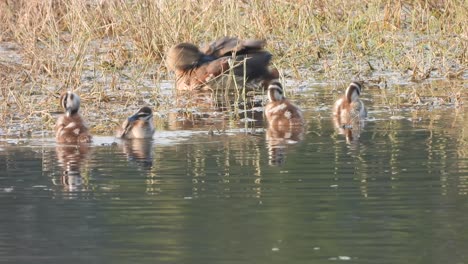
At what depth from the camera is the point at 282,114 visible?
12.1 meters

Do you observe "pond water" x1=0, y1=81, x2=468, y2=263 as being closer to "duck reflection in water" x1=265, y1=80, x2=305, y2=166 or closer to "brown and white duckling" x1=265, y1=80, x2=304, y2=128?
"duck reflection in water" x1=265, y1=80, x2=305, y2=166

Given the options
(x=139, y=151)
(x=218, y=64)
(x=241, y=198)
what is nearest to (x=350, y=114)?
(x=139, y=151)

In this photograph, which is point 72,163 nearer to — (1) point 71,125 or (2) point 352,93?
(1) point 71,125

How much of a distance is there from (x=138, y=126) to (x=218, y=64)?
4.27 metres

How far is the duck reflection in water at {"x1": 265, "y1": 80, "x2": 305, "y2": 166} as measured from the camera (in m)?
11.0

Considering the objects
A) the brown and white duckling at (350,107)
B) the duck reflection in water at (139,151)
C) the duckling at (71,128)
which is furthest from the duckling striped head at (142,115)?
the brown and white duckling at (350,107)

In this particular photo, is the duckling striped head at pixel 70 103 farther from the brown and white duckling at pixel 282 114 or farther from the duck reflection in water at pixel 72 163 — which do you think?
the brown and white duckling at pixel 282 114

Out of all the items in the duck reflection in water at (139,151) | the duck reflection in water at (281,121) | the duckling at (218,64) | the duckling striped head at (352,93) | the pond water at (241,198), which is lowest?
the pond water at (241,198)

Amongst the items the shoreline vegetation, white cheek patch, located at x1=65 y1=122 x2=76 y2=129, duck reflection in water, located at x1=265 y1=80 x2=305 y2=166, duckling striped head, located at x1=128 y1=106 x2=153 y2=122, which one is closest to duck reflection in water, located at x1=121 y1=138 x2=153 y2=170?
duckling striped head, located at x1=128 y1=106 x2=153 y2=122

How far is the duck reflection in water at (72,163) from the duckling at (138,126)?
0.46m

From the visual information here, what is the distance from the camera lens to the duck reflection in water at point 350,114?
38.4ft

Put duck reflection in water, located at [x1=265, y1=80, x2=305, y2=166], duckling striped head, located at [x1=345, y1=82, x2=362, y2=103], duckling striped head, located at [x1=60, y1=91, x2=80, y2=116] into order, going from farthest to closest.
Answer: duckling striped head, located at [x1=345, y1=82, x2=362, y2=103] → duckling striped head, located at [x1=60, y1=91, x2=80, y2=116] → duck reflection in water, located at [x1=265, y1=80, x2=305, y2=166]

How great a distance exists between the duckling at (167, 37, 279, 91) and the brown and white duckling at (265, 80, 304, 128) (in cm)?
236

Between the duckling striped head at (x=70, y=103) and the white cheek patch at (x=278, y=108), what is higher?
the duckling striped head at (x=70, y=103)
